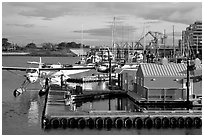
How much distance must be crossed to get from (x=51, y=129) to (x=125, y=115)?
368 cm

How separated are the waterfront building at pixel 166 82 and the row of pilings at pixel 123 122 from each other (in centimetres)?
552

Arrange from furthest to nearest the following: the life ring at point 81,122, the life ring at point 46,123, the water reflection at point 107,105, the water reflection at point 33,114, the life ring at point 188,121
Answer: the water reflection at point 107,105 < the water reflection at point 33,114 < the life ring at point 188,121 < the life ring at point 81,122 < the life ring at point 46,123

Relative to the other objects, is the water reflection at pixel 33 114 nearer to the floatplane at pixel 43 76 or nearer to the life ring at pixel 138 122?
the life ring at pixel 138 122

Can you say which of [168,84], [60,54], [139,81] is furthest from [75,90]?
[60,54]

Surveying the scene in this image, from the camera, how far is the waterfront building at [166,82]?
26.3 meters

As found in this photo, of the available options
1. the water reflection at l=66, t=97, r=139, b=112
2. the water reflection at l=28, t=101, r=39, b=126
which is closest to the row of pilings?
the water reflection at l=28, t=101, r=39, b=126

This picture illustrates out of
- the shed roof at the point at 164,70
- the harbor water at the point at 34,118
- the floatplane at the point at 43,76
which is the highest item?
the shed roof at the point at 164,70

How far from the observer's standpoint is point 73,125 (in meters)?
20.0

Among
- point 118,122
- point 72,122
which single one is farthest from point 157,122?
point 72,122

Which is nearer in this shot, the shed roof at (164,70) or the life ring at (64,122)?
the life ring at (64,122)

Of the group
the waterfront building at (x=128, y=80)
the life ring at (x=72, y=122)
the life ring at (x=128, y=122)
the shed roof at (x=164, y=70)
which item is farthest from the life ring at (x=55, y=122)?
the waterfront building at (x=128, y=80)

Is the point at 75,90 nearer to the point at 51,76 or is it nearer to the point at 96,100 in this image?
the point at 96,100

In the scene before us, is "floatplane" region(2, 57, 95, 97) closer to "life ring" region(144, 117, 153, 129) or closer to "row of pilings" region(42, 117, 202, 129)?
"row of pilings" region(42, 117, 202, 129)

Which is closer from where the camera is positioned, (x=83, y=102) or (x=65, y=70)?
(x=83, y=102)
